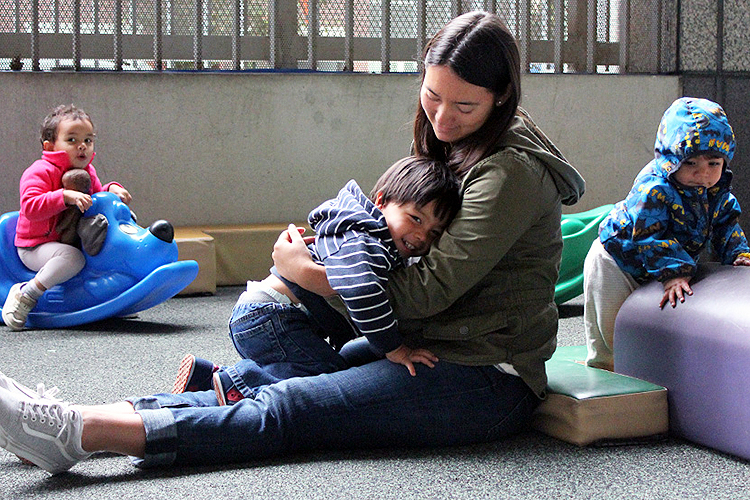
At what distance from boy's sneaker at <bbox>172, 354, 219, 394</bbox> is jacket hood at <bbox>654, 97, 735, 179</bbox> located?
112 centimetres

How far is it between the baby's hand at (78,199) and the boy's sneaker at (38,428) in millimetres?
1672

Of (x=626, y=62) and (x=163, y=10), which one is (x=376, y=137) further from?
(x=626, y=62)

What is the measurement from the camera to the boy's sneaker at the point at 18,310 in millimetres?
3156

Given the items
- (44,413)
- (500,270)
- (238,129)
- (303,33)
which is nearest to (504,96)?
(500,270)

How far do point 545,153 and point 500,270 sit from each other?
24 centimetres

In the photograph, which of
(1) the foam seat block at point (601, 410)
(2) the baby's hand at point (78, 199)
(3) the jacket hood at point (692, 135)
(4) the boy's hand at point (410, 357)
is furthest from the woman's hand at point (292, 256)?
(2) the baby's hand at point (78, 199)

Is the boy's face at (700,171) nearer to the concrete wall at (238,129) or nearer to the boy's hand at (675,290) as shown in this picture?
the boy's hand at (675,290)

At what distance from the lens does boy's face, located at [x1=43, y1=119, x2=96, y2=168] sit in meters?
3.24

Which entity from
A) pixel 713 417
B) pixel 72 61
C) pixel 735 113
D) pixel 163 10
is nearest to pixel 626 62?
pixel 735 113

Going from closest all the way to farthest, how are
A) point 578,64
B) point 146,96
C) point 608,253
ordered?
point 608,253
point 146,96
point 578,64

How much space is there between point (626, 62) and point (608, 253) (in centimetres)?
330

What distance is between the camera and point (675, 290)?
1.89m

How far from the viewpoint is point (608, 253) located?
2.14 m

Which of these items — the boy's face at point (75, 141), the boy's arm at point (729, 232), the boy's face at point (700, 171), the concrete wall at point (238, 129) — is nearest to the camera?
the boy's face at point (700, 171)
